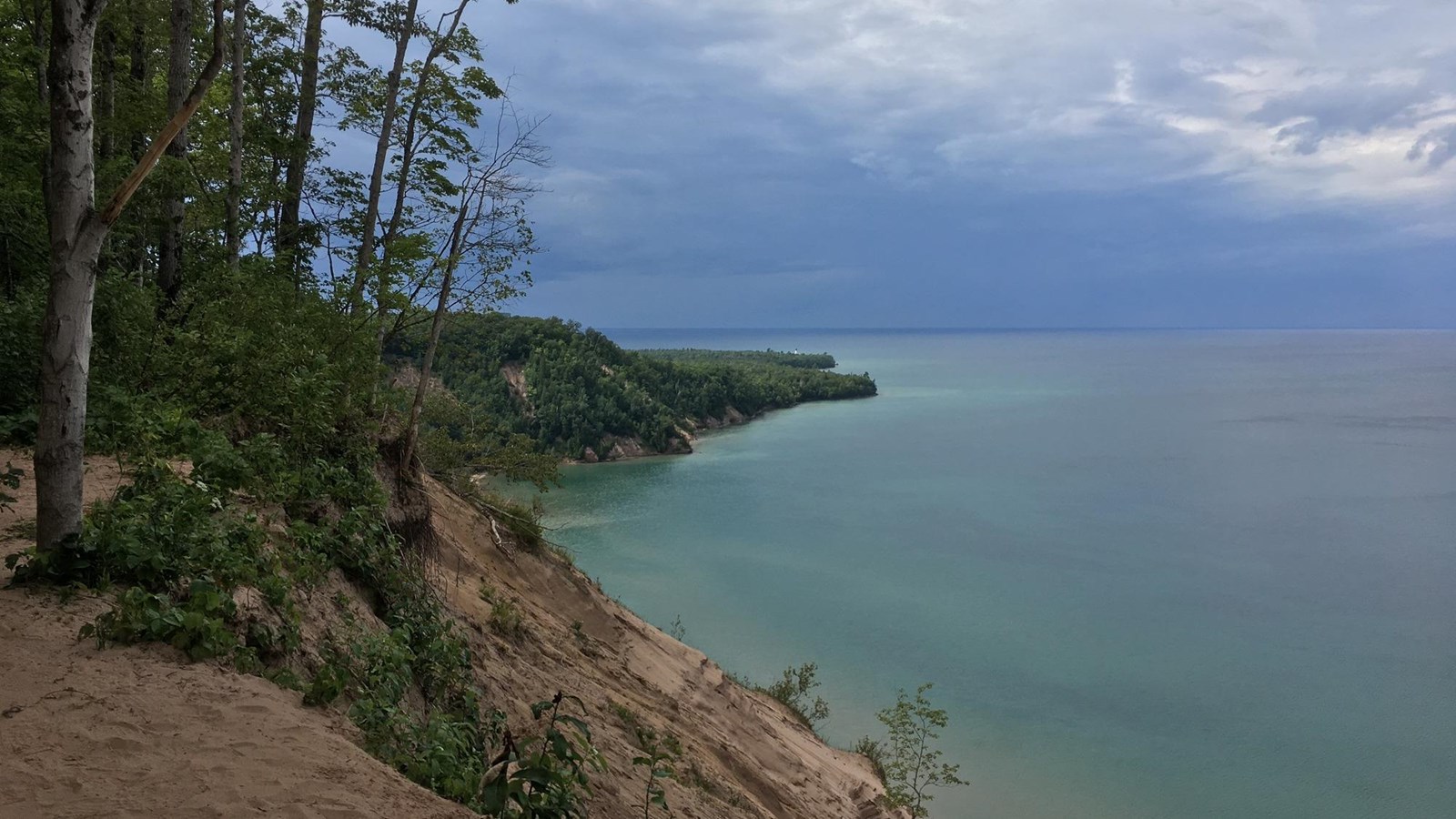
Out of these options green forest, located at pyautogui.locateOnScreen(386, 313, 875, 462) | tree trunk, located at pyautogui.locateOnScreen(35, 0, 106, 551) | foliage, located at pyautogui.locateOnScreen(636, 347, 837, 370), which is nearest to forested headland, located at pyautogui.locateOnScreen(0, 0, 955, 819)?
tree trunk, located at pyautogui.locateOnScreen(35, 0, 106, 551)

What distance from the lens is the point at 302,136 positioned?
1330cm

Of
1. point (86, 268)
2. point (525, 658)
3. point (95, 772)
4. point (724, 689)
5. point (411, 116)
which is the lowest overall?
point (724, 689)

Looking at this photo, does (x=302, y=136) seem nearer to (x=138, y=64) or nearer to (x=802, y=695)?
(x=138, y=64)

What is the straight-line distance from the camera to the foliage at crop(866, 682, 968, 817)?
17281mm

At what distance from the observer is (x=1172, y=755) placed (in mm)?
19188

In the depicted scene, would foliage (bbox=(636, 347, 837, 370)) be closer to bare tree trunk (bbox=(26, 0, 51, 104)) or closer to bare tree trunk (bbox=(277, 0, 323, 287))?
bare tree trunk (bbox=(277, 0, 323, 287))

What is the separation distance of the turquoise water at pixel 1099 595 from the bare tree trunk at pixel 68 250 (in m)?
16.3

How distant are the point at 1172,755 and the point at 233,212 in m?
20.5

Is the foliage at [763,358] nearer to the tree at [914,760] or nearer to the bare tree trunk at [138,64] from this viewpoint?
the tree at [914,760]

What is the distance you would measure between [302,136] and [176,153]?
3.60 meters

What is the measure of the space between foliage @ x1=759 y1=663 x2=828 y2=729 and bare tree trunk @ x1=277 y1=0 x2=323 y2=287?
1250 cm

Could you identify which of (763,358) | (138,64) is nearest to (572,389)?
(138,64)

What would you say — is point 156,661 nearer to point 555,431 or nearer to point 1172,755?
point 1172,755

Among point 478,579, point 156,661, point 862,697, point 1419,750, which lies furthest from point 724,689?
point 1419,750
